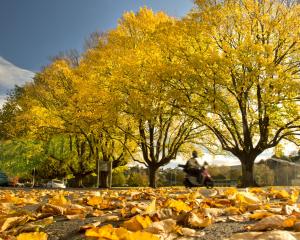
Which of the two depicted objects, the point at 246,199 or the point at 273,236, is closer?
the point at 273,236

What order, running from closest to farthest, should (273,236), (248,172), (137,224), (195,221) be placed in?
(273,236) → (137,224) → (195,221) → (248,172)

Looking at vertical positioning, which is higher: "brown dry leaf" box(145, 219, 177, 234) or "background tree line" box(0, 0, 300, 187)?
"background tree line" box(0, 0, 300, 187)

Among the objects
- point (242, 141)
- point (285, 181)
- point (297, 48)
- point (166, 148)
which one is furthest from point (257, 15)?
point (285, 181)

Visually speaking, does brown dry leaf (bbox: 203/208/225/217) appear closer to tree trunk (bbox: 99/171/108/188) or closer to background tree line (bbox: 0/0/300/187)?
background tree line (bbox: 0/0/300/187)

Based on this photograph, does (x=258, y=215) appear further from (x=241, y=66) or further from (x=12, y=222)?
(x=241, y=66)

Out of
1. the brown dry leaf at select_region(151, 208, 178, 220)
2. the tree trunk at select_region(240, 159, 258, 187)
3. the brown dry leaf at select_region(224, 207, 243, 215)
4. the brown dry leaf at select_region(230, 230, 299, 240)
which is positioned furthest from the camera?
the tree trunk at select_region(240, 159, 258, 187)

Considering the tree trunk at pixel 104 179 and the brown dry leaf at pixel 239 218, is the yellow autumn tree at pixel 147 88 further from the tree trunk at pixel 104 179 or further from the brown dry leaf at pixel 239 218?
the brown dry leaf at pixel 239 218

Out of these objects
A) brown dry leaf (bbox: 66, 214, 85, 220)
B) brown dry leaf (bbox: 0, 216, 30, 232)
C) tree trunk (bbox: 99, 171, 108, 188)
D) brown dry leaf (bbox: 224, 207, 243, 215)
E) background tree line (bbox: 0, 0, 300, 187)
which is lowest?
brown dry leaf (bbox: 0, 216, 30, 232)

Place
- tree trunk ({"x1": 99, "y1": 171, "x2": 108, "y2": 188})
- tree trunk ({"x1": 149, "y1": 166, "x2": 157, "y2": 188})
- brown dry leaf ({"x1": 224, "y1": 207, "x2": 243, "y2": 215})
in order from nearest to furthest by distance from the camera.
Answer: brown dry leaf ({"x1": 224, "y1": 207, "x2": 243, "y2": 215}) → tree trunk ({"x1": 149, "y1": 166, "x2": 157, "y2": 188}) → tree trunk ({"x1": 99, "y1": 171, "x2": 108, "y2": 188})

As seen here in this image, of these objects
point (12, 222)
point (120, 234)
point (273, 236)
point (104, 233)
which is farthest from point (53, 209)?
point (273, 236)

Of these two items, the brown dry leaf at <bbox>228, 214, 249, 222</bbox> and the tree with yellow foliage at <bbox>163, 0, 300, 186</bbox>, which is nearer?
the brown dry leaf at <bbox>228, 214, 249, 222</bbox>

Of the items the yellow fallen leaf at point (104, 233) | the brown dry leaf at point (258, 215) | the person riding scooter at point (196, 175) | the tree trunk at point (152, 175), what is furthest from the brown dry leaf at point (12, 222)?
the tree trunk at point (152, 175)

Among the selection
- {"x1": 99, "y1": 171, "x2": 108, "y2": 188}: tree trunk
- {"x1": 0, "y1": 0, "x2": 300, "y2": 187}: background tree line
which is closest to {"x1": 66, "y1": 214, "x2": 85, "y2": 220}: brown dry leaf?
{"x1": 0, "y1": 0, "x2": 300, "y2": 187}: background tree line

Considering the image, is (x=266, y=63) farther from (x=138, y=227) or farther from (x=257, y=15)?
(x=138, y=227)
